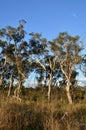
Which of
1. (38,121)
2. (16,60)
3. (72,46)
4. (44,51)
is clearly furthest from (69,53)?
(38,121)

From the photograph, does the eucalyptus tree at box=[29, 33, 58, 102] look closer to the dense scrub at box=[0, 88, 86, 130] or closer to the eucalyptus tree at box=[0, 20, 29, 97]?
the eucalyptus tree at box=[0, 20, 29, 97]

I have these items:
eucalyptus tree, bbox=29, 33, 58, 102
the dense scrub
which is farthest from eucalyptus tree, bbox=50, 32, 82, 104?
the dense scrub

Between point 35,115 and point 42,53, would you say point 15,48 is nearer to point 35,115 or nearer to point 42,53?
point 42,53

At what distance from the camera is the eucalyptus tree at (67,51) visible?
135 ft

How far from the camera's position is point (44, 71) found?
4450 cm

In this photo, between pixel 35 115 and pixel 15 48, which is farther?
pixel 15 48

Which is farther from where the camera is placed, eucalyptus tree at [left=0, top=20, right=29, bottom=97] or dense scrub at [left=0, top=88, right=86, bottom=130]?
eucalyptus tree at [left=0, top=20, right=29, bottom=97]

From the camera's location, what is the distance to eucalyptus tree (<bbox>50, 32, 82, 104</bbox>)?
41.2m

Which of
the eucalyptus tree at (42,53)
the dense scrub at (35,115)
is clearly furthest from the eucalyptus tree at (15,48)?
the dense scrub at (35,115)

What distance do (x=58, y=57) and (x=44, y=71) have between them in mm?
3304

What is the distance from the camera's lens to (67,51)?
138 feet

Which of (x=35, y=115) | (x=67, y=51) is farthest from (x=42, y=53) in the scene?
(x=35, y=115)

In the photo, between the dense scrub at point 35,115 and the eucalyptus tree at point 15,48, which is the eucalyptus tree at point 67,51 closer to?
the eucalyptus tree at point 15,48

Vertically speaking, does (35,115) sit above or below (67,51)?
below
